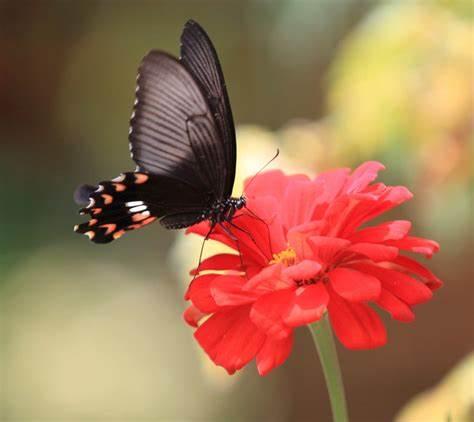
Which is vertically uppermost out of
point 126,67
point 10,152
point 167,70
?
point 167,70

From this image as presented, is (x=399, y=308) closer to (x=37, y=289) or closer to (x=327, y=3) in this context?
(x=327, y=3)

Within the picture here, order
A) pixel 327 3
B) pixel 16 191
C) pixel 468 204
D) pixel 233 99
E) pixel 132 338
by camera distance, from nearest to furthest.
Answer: pixel 468 204
pixel 327 3
pixel 132 338
pixel 233 99
pixel 16 191

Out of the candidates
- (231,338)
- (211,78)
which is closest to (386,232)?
(231,338)

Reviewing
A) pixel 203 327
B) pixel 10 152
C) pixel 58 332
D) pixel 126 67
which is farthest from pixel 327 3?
pixel 10 152

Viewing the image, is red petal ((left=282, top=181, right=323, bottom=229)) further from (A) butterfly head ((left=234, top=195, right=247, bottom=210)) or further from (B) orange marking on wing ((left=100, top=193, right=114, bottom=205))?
(B) orange marking on wing ((left=100, top=193, right=114, bottom=205))

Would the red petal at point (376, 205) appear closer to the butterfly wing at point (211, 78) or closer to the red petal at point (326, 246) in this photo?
the red petal at point (326, 246)

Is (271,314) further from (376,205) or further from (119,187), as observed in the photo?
(119,187)

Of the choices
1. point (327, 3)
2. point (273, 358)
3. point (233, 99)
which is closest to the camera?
point (273, 358)
